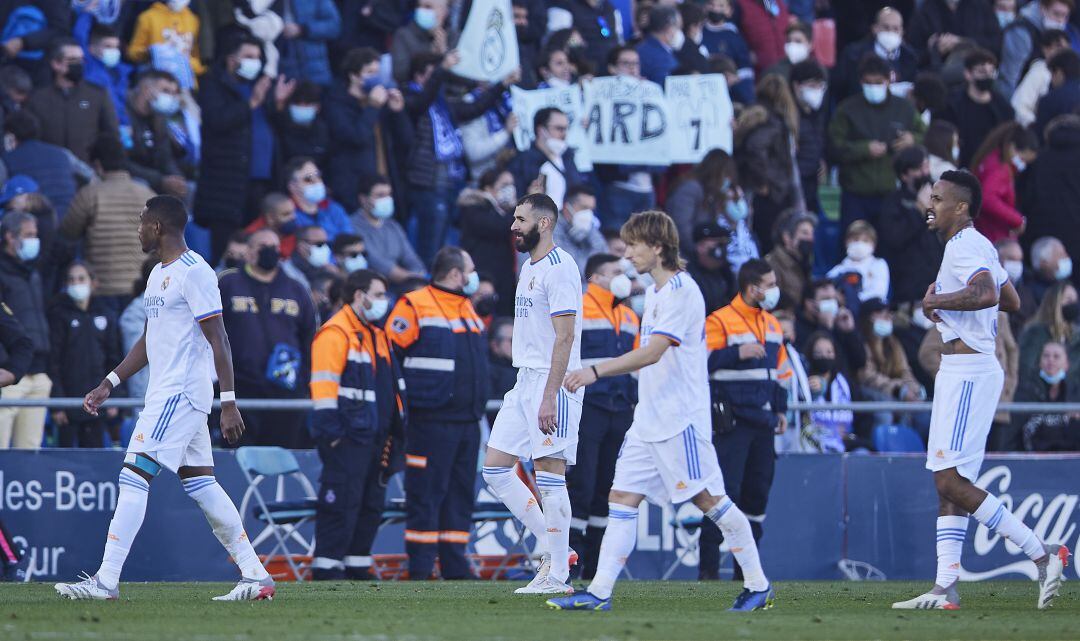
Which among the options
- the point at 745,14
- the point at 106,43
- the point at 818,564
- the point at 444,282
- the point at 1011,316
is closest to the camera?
the point at 444,282

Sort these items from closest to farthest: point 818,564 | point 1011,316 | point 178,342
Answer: point 178,342 < point 818,564 < point 1011,316

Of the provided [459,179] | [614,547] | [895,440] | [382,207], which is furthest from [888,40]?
[614,547]

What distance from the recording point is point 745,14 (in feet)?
81.0

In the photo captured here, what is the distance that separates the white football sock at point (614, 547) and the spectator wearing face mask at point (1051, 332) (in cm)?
962

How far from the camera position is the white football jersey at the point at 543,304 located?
12695 millimetres

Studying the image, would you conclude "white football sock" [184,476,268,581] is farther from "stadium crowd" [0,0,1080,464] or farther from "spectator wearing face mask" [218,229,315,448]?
"spectator wearing face mask" [218,229,315,448]

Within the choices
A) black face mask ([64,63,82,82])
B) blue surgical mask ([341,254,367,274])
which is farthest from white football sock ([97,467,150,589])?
black face mask ([64,63,82,82])

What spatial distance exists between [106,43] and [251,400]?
4691mm

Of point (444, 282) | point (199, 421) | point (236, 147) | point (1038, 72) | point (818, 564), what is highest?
point (1038, 72)

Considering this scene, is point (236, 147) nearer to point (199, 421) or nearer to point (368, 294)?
point (368, 294)

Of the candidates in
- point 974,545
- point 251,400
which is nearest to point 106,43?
point 251,400

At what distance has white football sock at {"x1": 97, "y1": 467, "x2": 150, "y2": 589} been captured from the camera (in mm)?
11695

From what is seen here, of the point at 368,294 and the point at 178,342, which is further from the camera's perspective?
the point at 368,294

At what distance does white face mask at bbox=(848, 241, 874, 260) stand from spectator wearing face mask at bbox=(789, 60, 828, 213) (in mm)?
1545
